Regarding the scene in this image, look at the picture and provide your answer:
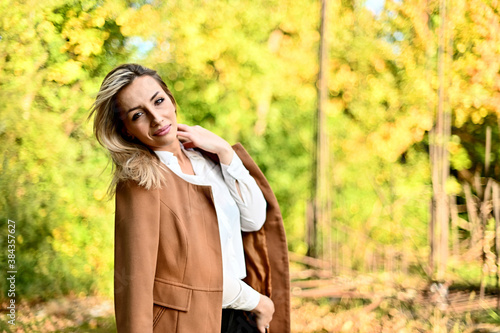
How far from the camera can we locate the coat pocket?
1.25 meters

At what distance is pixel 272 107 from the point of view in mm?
2920

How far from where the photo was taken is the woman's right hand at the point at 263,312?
1.46 m

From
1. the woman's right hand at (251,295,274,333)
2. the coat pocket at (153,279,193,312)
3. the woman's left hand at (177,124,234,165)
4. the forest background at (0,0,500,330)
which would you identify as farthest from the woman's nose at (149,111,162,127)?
the forest background at (0,0,500,330)

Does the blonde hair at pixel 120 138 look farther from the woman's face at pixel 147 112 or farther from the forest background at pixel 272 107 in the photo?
the forest background at pixel 272 107

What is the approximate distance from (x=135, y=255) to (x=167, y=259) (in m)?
0.09

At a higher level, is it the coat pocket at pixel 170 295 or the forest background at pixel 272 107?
the forest background at pixel 272 107

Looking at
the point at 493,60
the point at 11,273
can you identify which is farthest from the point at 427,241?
the point at 11,273

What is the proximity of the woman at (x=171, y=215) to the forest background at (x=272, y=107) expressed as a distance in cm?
148

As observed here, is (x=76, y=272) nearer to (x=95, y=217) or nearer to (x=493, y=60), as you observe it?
(x=95, y=217)

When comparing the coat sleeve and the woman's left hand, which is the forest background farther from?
the coat sleeve

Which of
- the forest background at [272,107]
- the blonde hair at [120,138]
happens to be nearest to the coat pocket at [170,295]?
the blonde hair at [120,138]

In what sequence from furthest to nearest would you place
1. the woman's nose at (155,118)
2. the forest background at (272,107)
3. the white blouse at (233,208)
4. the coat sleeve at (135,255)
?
the forest background at (272,107)
the white blouse at (233,208)
the woman's nose at (155,118)
the coat sleeve at (135,255)

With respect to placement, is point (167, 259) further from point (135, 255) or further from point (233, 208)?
point (233, 208)

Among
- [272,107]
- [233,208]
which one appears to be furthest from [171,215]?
[272,107]
